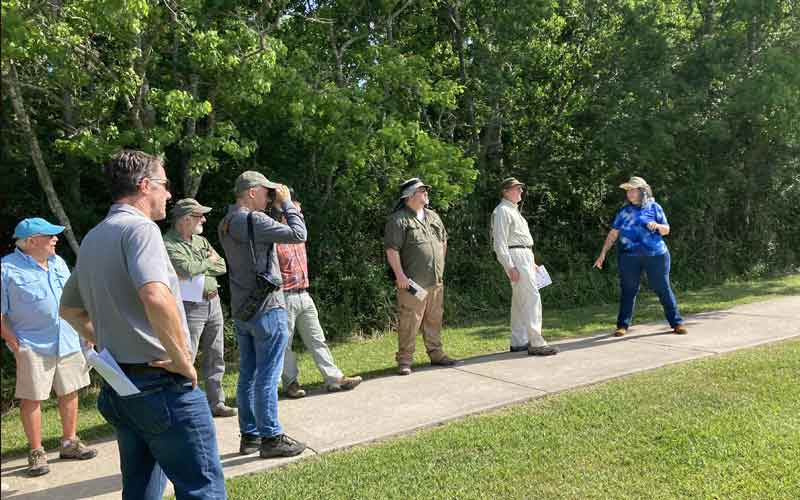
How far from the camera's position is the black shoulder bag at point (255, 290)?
4297 mm

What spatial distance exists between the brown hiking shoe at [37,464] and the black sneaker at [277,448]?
4.87ft

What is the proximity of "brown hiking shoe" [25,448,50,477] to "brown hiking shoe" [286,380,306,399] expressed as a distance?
6.88 ft

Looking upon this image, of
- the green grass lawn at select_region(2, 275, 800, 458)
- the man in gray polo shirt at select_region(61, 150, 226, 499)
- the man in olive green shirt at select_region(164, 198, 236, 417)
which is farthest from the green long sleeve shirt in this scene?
the man in gray polo shirt at select_region(61, 150, 226, 499)

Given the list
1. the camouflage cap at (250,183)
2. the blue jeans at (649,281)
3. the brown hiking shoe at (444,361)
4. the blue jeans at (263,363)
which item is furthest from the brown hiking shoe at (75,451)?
the blue jeans at (649,281)

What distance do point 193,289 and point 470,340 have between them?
14.8ft

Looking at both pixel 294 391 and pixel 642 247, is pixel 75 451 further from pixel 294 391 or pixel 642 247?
pixel 642 247

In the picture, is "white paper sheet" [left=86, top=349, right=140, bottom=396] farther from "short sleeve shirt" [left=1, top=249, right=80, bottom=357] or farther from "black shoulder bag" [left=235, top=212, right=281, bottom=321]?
"short sleeve shirt" [left=1, top=249, right=80, bottom=357]

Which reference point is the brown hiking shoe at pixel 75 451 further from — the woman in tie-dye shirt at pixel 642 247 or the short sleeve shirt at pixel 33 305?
the woman in tie-dye shirt at pixel 642 247

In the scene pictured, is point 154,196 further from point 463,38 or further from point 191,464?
point 463,38

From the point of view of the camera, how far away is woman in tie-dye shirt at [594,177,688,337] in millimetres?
7996

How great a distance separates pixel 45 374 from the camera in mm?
4512

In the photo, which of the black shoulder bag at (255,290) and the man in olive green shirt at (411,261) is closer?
the black shoulder bag at (255,290)

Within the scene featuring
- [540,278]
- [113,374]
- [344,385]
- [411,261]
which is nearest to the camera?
[113,374]

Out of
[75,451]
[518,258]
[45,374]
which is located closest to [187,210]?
[45,374]
